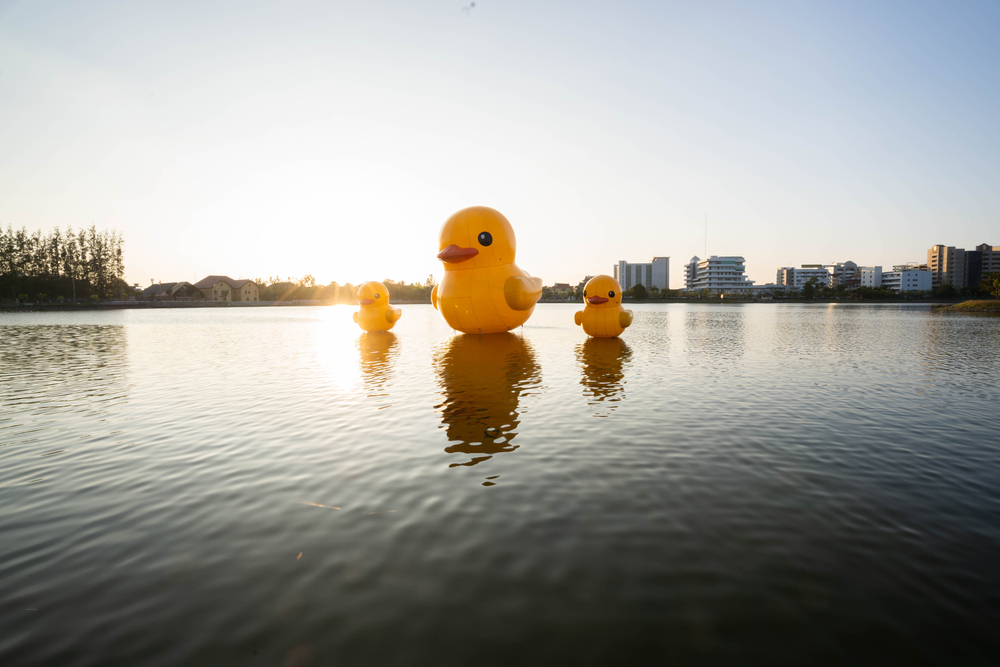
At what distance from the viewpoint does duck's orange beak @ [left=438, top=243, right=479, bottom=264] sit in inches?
715

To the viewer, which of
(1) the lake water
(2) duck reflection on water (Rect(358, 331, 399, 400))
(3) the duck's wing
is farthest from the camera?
(3) the duck's wing

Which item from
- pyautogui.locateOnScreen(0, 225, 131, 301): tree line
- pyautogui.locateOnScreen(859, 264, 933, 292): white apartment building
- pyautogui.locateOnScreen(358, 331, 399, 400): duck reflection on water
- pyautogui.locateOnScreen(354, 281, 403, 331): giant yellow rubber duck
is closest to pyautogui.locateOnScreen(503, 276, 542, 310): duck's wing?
pyautogui.locateOnScreen(358, 331, 399, 400): duck reflection on water

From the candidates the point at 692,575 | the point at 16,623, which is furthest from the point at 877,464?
the point at 16,623

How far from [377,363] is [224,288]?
353ft

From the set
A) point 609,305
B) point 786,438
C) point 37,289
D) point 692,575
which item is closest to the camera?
point 692,575

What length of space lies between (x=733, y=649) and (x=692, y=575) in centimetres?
70

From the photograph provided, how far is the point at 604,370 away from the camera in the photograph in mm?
12586

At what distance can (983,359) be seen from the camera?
14617 mm

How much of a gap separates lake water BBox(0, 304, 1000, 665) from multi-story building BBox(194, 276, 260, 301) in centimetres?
10794

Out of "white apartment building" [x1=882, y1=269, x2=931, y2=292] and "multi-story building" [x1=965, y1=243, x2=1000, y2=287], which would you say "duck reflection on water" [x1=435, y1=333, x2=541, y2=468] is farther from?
"multi-story building" [x1=965, y1=243, x2=1000, y2=287]

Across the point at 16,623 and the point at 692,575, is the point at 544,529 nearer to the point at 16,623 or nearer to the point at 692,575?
the point at 692,575

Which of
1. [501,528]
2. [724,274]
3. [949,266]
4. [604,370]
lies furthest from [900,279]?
[501,528]

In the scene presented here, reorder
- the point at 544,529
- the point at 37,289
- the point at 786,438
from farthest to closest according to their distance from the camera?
the point at 37,289, the point at 786,438, the point at 544,529

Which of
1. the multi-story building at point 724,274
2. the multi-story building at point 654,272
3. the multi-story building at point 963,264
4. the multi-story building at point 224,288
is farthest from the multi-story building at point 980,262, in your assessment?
the multi-story building at point 224,288
